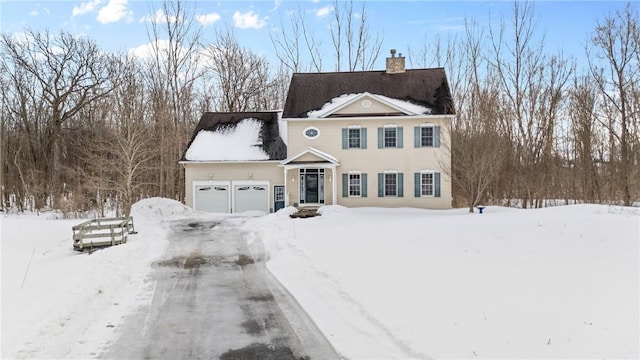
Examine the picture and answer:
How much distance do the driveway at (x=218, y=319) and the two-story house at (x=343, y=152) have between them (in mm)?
12931

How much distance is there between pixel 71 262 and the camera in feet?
35.7

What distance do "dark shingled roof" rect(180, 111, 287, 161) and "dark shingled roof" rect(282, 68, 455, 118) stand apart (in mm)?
2133

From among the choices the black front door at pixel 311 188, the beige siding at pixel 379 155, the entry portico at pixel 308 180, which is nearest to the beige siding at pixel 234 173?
the entry portico at pixel 308 180

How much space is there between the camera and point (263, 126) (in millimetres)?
26969

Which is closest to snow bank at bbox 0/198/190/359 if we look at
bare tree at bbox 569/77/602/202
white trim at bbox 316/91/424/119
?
white trim at bbox 316/91/424/119

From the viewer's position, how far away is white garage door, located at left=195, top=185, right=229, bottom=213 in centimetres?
2522

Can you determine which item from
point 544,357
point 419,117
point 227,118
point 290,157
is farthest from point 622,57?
point 544,357

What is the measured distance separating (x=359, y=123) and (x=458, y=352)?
63.6 feet

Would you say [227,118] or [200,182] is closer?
[200,182]

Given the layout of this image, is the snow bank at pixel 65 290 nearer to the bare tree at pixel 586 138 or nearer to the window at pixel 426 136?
the window at pixel 426 136

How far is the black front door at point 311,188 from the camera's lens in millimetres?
24188

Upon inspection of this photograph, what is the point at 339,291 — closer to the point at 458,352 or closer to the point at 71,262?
the point at 458,352

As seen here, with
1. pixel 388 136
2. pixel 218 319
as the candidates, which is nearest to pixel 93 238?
pixel 218 319

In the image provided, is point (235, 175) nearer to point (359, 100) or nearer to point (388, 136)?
point (359, 100)
